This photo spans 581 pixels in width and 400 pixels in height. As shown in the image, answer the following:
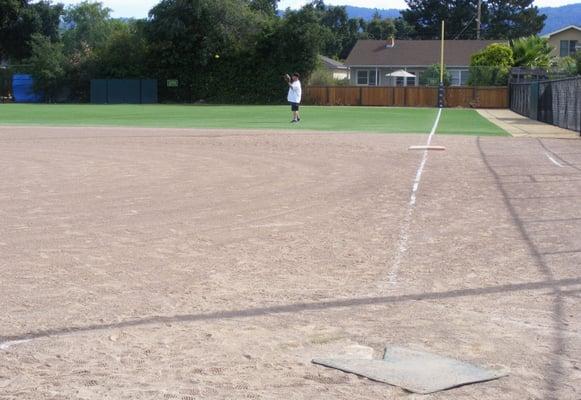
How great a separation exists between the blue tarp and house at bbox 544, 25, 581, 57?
50.3 m

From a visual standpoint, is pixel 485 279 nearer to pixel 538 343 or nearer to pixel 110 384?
pixel 538 343

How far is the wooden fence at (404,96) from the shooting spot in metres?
58.0

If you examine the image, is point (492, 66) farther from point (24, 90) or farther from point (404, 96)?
point (24, 90)

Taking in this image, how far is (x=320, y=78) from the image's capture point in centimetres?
6456

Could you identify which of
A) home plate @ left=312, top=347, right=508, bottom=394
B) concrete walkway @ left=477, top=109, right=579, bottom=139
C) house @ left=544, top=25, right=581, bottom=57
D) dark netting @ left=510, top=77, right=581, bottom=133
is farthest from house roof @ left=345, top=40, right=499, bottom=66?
home plate @ left=312, top=347, right=508, bottom=394

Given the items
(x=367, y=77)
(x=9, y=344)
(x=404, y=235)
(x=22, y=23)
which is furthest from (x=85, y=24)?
(x=9, y=344)

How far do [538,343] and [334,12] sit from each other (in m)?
127

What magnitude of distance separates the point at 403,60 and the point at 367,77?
154 inches

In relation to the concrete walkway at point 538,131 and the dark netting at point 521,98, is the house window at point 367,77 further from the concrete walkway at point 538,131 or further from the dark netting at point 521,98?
the concrete walkway at point 538,131

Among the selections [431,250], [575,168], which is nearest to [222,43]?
[575,168]

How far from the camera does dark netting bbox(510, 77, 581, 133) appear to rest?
3028 cm

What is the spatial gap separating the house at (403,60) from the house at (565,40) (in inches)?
429

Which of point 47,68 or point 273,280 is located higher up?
point 47,68

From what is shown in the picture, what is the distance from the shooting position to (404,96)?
60000 millimetres
